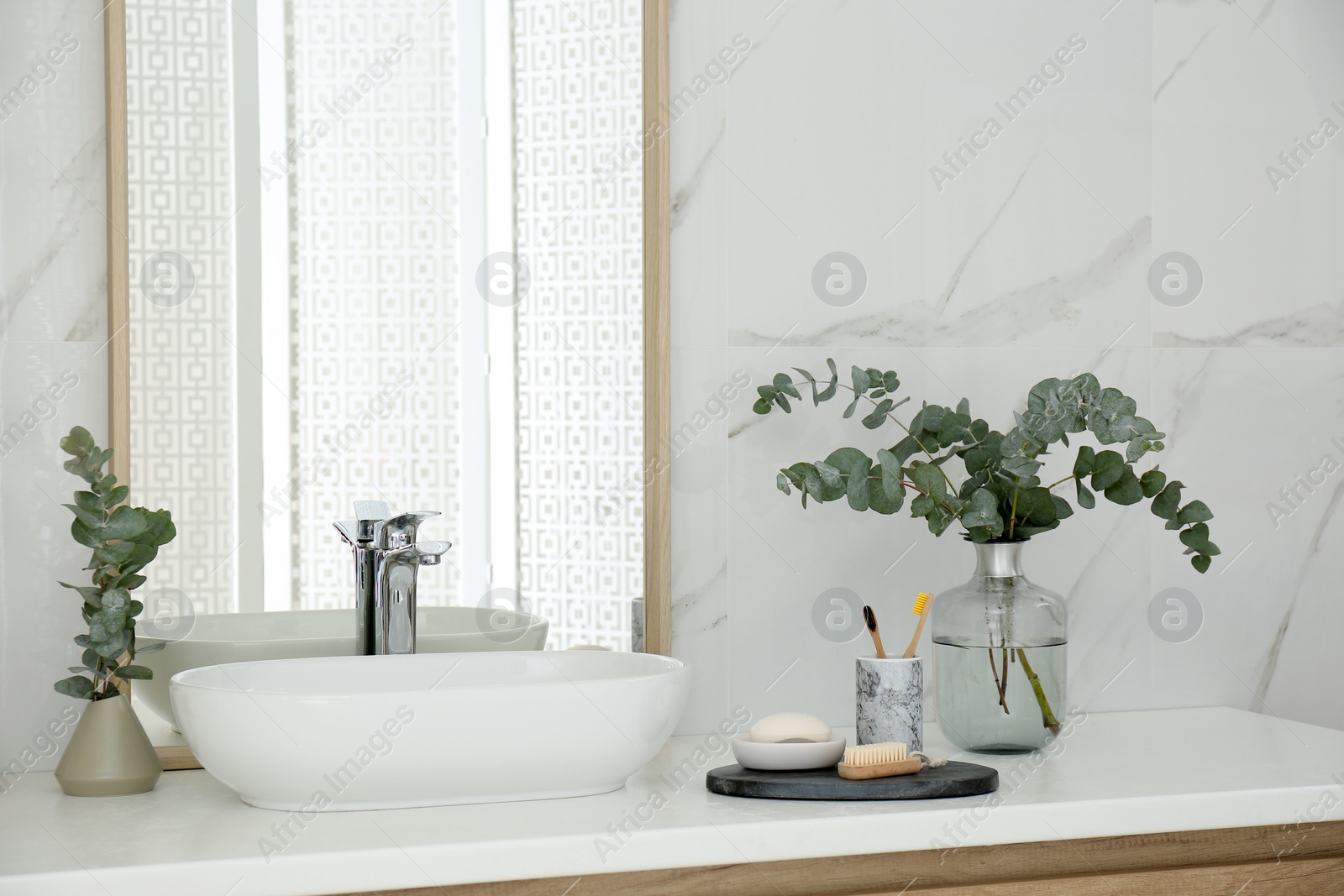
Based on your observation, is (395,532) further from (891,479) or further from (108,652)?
(891,479)

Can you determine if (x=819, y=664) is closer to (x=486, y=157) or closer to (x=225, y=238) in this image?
(x=486, y=157)

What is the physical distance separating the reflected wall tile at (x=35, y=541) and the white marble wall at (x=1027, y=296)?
68 centimetres

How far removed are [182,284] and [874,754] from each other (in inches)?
35.0

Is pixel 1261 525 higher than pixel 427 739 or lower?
higher

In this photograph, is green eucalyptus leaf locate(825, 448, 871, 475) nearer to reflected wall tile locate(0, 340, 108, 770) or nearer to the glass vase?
the glass vase

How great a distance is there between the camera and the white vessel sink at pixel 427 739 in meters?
0.97

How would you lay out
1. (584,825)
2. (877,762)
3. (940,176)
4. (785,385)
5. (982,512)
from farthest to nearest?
(940,176) → (785,385) → (982,512) → (877,762) → (584,825)

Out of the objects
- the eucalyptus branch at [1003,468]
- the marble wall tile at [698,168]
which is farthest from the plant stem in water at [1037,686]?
the marble wall tile at [698,168]

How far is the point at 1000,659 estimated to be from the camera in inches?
49.1

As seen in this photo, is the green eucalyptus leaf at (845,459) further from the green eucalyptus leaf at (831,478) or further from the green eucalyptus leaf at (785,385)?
the green eucalyptus leaf at (785,385)

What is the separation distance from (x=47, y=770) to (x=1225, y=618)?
1470 mm

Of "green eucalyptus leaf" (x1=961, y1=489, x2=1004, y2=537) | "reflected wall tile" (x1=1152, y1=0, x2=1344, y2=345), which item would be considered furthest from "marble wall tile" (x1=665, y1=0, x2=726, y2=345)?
"reflected wall tile" (x1=1152, y1=0, x2=1344, y2=345)

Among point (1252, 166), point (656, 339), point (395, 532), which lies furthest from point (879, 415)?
point (1252, 166)

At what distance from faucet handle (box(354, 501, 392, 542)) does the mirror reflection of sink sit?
0.09 m
